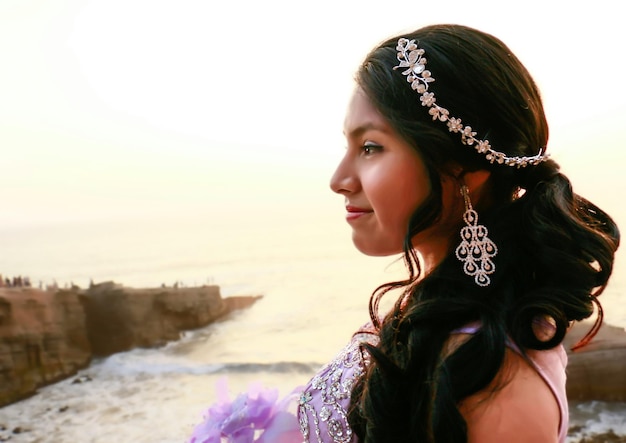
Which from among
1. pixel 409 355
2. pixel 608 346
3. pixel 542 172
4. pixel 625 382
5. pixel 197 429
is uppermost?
pixel 542 172

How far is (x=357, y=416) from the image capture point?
1.10 m

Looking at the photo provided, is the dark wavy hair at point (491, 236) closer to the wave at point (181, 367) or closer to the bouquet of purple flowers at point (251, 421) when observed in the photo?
the bouquet of purple flowers at point (251, 421)

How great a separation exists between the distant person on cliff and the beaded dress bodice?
0.01 meters

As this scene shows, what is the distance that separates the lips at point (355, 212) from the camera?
1091 millimetres

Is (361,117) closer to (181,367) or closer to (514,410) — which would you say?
(514,410)

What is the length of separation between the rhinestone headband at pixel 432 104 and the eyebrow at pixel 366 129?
79 mm

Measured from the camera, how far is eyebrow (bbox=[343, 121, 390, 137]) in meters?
1.03

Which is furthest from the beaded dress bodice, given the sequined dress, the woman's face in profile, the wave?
the wave

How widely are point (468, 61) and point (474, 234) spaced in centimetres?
29

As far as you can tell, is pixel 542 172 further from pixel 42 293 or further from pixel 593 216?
pixel 42 293

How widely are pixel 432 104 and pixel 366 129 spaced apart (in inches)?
4.9

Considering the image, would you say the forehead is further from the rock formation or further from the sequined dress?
the rock formation

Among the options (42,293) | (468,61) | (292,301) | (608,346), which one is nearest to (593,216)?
(468,61)

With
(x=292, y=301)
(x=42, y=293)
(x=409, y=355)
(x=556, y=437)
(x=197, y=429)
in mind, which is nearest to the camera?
(x=556, y=437)
